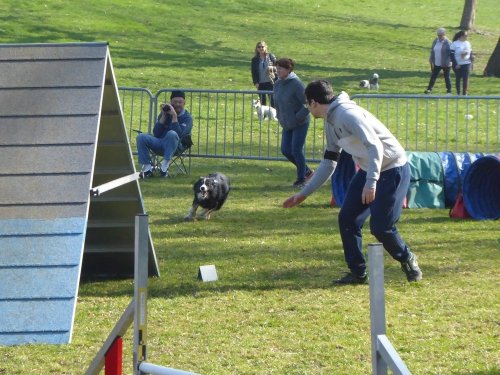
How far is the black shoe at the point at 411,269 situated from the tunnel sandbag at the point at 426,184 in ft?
14.5

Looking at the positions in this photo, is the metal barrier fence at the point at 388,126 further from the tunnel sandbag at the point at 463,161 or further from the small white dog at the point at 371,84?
the small white dog at the point at 371,84

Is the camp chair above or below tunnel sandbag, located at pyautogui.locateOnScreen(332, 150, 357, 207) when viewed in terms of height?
below

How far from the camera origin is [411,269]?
9719 mm

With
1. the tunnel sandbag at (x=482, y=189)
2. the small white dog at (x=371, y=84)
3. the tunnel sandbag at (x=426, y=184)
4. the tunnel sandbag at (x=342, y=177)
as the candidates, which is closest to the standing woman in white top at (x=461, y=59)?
the small white dog at (x=371, y=84)

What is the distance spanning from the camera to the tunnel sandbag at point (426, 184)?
46.5 feet

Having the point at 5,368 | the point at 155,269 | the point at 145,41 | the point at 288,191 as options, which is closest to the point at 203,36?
the point at 145,41

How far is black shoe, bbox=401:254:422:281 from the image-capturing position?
31.7 ft

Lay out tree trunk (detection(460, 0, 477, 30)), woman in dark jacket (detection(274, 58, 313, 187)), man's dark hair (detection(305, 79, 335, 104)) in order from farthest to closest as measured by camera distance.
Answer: tree trunk (detection(460, 0, 477, 30))
woman in dark jacket (detection(274, 58, 313, 187))
man's dark hair (detection(305, 79, 335, 104))

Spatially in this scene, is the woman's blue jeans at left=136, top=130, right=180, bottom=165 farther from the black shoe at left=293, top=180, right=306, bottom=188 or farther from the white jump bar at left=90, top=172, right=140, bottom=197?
the white jump bar at left=90, top=172, right=140, bottom=197

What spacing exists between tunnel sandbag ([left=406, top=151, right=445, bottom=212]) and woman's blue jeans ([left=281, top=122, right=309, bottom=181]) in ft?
6.11

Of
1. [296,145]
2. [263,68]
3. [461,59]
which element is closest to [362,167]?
[296,145]

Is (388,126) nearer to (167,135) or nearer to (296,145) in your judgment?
(296,145)

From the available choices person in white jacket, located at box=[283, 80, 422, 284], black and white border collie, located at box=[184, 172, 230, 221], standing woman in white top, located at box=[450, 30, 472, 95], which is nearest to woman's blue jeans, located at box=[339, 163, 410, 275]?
person in white jacket, located at box=[283, 80, 422, 284]

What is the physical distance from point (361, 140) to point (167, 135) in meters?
8.09
